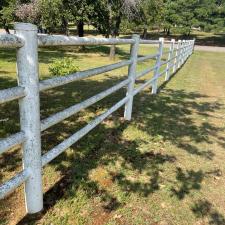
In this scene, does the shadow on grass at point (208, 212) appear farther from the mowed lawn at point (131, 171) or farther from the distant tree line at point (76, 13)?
the distant tree line at point (76, 13)

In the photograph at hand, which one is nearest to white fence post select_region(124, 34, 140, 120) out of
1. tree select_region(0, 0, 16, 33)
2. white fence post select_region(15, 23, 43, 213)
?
white fence post select_region(15, 23, 43, 213)

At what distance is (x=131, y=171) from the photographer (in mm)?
3877

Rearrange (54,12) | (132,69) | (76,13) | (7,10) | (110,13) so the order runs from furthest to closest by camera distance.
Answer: (7,10) < (76,13) < (54,12) < (110,13) < (132,69)

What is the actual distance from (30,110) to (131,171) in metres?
1.86

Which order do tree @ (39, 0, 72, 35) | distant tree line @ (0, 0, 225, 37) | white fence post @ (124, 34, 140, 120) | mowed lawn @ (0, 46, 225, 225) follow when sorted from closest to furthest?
mowed lawn @ (0, 46, 225, 225) < white fence post @ (124, 34, 140, 120) < tree @ (39, 0, 72, 35) < distant tree line @ (0, 0, 225, 37)

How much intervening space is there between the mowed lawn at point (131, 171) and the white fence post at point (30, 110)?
10.6 inches

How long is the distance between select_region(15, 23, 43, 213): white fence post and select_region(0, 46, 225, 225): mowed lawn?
Result: 0.88 feet

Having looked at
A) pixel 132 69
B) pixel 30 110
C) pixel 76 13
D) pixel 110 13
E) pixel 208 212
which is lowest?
pixel 208 212

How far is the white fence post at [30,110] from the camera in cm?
225

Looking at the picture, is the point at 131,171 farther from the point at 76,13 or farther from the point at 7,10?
the point at 7,10

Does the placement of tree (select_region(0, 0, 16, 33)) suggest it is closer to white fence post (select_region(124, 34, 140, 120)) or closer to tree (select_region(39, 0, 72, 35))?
tree (select_region(39, 0, 72, 35))

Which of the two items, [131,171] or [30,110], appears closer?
[30,110]

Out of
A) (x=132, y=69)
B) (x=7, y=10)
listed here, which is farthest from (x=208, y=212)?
(x=7, y=10)

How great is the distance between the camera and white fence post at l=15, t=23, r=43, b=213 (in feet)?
7.39
